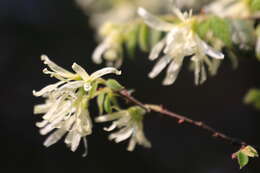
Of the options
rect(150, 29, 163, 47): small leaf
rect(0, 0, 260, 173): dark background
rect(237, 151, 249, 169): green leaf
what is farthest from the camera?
rect(0, 0, 260, 173): dark background

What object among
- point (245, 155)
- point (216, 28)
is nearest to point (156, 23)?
point (216, 28)

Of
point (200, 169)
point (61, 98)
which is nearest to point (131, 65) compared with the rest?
point (200, 169)

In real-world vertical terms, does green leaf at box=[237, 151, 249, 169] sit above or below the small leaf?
below

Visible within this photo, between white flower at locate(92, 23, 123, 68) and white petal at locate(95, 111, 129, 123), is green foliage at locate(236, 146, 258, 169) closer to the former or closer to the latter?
white petal at locate(95, 111, 129, 123)

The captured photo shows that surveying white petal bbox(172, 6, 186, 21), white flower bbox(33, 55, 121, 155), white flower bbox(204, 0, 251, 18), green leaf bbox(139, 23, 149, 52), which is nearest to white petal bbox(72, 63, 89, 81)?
white flower bbox(33, 55, 121, 155)

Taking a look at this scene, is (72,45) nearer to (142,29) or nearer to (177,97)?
(177,97)

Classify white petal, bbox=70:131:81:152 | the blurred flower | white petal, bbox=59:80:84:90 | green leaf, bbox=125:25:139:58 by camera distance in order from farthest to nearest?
the blurred flower → green leaf, bbox=125:25:139:58 → white petal, bbox=70:131:81:152 → white petal, bbox=59:80:84:90

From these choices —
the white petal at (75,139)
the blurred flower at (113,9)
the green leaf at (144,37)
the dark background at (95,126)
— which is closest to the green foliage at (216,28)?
the green leaf at (144,37)
